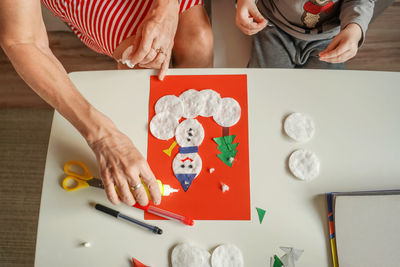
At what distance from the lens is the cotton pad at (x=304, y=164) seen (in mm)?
636

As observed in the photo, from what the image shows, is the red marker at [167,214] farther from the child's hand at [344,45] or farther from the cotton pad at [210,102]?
the child's hand at [344,45]

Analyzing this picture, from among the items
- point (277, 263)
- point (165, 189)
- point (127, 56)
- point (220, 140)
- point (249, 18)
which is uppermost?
point (249, 18)

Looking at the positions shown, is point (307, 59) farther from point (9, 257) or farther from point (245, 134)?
point (9, 257)

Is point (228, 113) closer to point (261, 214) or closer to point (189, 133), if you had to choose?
point (189, 133)

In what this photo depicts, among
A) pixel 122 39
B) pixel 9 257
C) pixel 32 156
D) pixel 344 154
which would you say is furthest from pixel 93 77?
pixel 9 257

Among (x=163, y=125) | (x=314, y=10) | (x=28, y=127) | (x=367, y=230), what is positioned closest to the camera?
(x=367, y=230)

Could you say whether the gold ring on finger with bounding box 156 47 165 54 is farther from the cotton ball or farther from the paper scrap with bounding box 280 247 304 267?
the paper scrap with bounding box 280 247 304 267

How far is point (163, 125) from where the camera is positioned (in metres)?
0.68

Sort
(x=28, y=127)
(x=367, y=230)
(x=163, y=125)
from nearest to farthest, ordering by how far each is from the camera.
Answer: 1. (x=367, y=230)
2. (x=163, y=125)
3. (x=28, y=127)

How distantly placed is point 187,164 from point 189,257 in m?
0.18

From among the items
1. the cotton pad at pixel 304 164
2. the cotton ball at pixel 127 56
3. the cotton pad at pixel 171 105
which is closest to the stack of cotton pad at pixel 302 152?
the cotton pad at pixel 304 164

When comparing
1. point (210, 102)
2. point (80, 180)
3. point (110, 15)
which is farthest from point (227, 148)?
point (110, 15)

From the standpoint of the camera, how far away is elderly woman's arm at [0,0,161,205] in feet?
1.99

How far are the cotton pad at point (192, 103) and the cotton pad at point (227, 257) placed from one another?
0.28 meters
